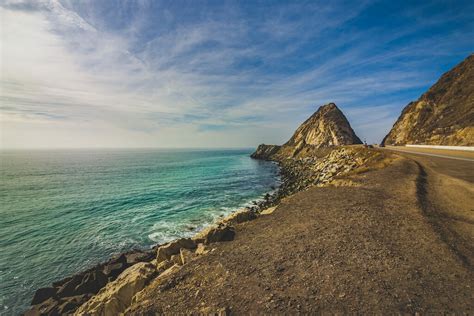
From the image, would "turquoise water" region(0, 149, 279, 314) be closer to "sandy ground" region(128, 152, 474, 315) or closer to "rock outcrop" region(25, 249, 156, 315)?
"rock outcrop" region(25, 249, 156, 315)

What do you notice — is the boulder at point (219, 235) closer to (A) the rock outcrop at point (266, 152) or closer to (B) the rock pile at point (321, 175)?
(B) the rock pile at point (321, 175)

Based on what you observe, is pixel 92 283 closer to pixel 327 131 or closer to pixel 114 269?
pixel 114 269

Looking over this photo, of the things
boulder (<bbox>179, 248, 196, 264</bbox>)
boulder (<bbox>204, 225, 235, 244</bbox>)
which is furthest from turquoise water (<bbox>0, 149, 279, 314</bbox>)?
boulder (<bbox>179, 248, 196, 264</bbox>)

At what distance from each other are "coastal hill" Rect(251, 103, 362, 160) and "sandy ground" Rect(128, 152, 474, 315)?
84.2 metres

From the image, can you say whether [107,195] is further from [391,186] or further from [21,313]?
[391,186]

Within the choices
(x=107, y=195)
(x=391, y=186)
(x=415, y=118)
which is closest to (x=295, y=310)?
(x=391, y=186)

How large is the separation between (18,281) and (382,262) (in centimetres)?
2144

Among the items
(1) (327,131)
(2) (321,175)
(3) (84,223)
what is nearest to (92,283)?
(3) (84,223)

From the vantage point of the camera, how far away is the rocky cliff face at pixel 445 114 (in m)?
43.4

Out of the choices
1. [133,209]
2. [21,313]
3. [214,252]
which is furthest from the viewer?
[133,209]

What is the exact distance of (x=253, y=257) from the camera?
810 centimetres

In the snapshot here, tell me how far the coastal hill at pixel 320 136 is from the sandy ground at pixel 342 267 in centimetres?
8419

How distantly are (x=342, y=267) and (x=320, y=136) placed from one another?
108m

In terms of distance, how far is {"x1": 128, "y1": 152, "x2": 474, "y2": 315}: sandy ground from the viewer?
208 inches
